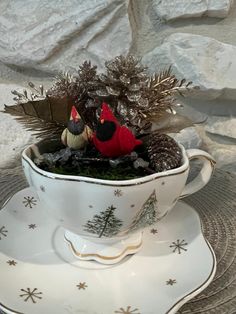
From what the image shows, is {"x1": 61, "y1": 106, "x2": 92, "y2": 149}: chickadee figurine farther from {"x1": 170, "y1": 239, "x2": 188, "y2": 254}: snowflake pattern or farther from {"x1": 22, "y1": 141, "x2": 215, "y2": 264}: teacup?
{"x1": 170, "y1": 239, "x2": 188, "y2": 254}: snowflake pattern

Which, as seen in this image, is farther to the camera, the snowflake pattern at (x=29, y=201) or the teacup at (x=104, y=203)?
the snowflake pattern at (x=29, y=201)

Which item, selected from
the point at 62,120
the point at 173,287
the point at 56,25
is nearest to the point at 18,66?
the point at 56,25

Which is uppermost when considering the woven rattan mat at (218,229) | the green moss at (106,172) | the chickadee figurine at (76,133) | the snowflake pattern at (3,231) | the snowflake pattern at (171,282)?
the chickadee figurine at (76,133)

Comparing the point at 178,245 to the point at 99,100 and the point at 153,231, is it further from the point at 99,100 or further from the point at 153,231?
the point at 99,100

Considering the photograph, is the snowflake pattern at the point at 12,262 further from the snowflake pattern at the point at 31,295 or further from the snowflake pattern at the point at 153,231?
the snowflake pattern at the point at 153,231

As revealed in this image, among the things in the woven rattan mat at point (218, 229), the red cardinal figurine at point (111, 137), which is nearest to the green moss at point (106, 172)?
the red cardinal figurine at point (111, 137)

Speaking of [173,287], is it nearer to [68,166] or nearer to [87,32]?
[68,166]

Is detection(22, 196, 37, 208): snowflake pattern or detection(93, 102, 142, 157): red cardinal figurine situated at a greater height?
detection(93, 102, 142, 157): red cardinal figurine

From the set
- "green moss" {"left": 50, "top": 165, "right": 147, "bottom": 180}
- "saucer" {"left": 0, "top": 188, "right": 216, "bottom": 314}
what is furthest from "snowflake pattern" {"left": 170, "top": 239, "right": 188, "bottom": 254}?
"green moss" {"left": 50, "top": 165, "right": 147, "bottom": 180}
